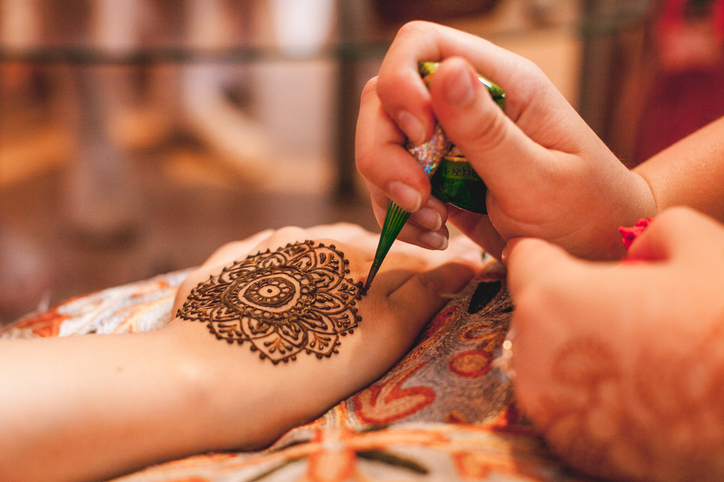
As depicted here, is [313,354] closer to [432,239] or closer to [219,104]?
[432,239]

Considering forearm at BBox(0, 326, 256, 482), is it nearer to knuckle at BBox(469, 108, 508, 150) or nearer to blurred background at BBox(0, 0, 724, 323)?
knuckle at BBox(469, 108, 508, 150)

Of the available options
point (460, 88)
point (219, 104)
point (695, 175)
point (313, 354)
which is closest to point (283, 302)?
point (313, 354)

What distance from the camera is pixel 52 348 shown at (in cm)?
48

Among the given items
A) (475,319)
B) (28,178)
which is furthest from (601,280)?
(28,178)

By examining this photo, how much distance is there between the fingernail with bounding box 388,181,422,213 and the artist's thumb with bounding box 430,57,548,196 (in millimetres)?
60

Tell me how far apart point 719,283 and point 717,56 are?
158 centimetres

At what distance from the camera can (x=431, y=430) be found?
1.37 feet

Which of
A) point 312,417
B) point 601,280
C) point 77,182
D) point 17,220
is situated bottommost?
point 17,220

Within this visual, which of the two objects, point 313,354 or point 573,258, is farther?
point 313,354

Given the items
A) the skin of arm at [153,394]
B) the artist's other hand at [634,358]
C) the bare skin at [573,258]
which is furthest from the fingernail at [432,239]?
the artist's other hand at [634,358]

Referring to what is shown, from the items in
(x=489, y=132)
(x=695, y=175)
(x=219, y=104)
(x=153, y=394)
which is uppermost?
(x=489, y=132)

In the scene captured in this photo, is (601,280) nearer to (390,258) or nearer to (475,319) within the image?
(475,319)

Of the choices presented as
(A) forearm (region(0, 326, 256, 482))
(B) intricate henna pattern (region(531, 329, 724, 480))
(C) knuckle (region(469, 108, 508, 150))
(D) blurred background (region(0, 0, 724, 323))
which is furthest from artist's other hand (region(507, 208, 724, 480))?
(D) blurred background (region(0, 0, 724, 323))

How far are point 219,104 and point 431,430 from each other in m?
2.65
